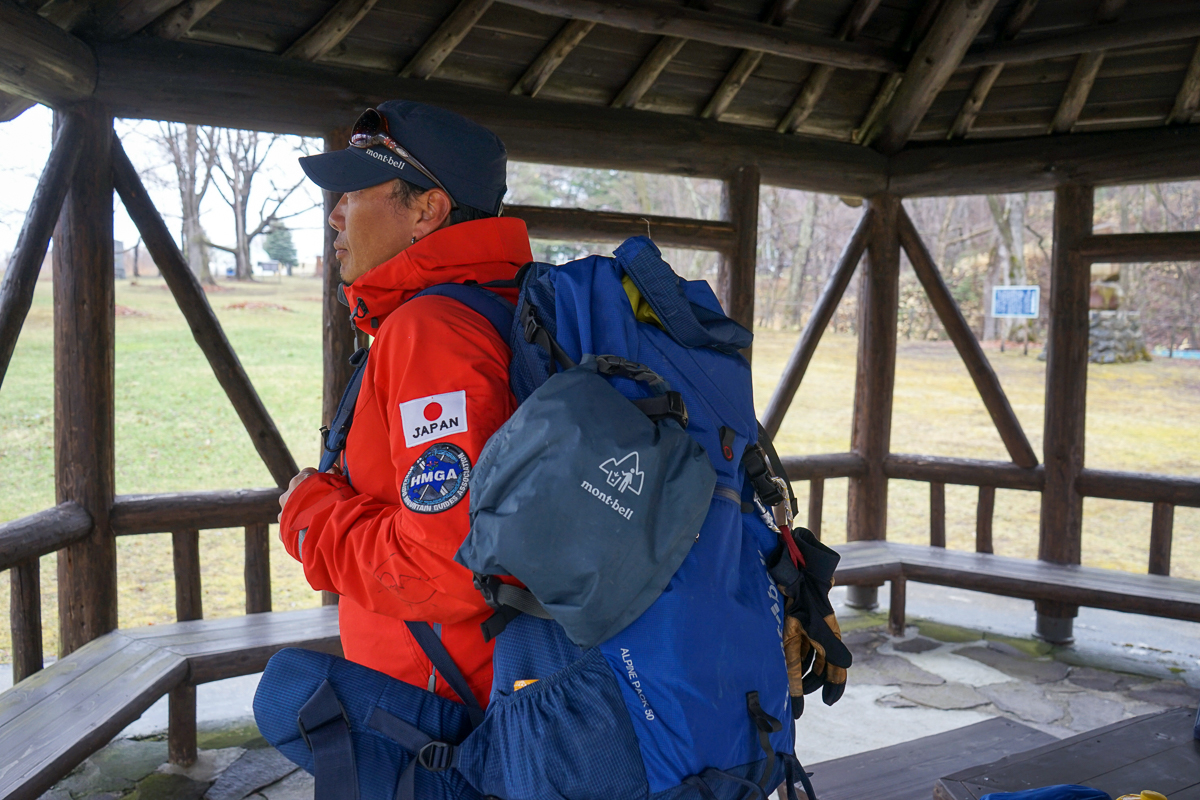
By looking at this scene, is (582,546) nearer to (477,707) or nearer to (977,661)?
(477,707)

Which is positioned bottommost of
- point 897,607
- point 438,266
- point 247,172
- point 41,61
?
point 897,607

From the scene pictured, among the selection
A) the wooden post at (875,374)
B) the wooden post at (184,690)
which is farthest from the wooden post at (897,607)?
the wooden post at (184,690)

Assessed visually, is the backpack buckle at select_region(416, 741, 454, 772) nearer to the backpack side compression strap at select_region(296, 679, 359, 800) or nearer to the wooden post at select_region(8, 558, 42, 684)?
the backpack side compression strap at select_region(296, 679, 359, 800)

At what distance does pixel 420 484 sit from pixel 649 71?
12.8ft

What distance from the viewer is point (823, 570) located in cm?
147

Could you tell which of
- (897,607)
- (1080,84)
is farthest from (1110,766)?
(1080,84)

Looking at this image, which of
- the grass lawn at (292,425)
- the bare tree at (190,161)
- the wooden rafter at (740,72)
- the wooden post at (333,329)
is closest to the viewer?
the wooden post at (333,329)

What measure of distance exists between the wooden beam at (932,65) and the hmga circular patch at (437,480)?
4259mm

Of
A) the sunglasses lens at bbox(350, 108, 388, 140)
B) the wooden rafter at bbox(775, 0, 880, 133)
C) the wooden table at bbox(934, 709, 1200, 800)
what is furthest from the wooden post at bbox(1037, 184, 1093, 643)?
the sunglasses lens at bbox(350, 108, 388, 140)

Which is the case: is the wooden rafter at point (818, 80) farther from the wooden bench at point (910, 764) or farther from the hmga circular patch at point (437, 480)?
the hmga circular patch at point (437, 480)

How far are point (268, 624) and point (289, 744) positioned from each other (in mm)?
2555

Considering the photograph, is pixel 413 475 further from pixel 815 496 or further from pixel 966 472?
pixel 966 472

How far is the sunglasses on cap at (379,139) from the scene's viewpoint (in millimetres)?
1543

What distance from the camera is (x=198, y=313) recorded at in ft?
12.9
